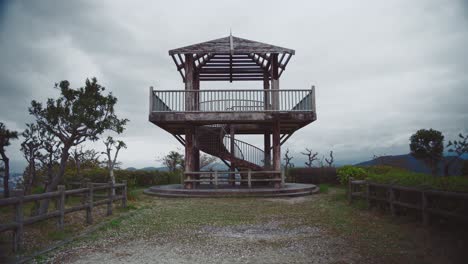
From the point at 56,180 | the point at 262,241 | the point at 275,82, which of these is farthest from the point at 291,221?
the point at 275,82

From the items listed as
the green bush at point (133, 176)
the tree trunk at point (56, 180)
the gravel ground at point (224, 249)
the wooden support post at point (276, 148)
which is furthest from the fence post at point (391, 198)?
the green bush at point (133, 176)

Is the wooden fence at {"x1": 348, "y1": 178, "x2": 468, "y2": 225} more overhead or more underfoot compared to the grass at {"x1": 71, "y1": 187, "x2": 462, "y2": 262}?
more overhead

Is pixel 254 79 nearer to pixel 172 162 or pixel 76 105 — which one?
pixel 76 105

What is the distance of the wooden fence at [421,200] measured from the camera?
21.3ft

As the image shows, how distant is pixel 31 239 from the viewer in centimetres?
688

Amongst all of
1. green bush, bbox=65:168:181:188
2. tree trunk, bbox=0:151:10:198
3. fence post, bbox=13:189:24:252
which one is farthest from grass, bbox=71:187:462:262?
green bush, bbox=65:168:181:188

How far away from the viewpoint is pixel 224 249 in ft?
19.2

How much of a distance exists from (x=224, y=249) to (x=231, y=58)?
13.6 m

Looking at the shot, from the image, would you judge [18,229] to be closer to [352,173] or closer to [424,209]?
[424,209]

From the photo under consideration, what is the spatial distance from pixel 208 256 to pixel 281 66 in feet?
44.0

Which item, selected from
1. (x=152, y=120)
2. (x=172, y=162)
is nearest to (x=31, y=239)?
(x=152, y=120)

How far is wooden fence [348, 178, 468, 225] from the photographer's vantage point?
6.50 metres

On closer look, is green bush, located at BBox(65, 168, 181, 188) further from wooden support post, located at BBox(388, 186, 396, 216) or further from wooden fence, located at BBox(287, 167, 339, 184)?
wooden support post, located at BBox(388, 186, 396, 216)

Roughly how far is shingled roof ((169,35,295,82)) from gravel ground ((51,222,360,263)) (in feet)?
35.2
